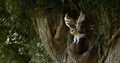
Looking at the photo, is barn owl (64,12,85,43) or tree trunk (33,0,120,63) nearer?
tree trunk (33,0,120,63)

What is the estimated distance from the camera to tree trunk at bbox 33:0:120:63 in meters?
3.59

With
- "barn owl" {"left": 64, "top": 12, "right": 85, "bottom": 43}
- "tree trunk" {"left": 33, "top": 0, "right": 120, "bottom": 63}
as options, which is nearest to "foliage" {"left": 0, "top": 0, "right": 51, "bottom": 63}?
"tree trunk" {"left": 33, "top": 0, "right": 120, "bottom": 63}

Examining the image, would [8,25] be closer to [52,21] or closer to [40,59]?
[52,21]

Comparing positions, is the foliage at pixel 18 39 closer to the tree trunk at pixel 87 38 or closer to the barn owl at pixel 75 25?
the tree trunk at pixel 87 38

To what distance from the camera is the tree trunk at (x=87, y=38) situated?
11.8ft

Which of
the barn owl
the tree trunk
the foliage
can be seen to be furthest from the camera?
the foliage

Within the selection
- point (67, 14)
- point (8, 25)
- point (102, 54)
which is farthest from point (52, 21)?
point (8, 25)

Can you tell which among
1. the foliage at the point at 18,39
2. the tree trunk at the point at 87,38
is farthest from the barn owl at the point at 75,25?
the foliage at the point at 18,39

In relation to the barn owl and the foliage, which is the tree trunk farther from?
the foliage

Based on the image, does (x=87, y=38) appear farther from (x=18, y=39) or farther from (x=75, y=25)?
(x=18, y=39)

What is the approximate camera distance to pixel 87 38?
4.11 metres

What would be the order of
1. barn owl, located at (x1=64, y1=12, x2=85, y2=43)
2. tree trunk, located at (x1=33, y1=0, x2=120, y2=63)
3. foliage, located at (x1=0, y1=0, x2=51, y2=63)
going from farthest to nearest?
foliage, located at (x1=0, y1=0, x2=51, y2=63), barn owl, located at (x1=64, y1=12, x2=85, y2=43), tree trunk, located at (x1=33, y1=0, x2=120, y2=63)

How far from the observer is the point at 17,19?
202 inches

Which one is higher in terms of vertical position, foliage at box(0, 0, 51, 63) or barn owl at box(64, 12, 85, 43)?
barn owl at box(64, 12, 85, 43)
